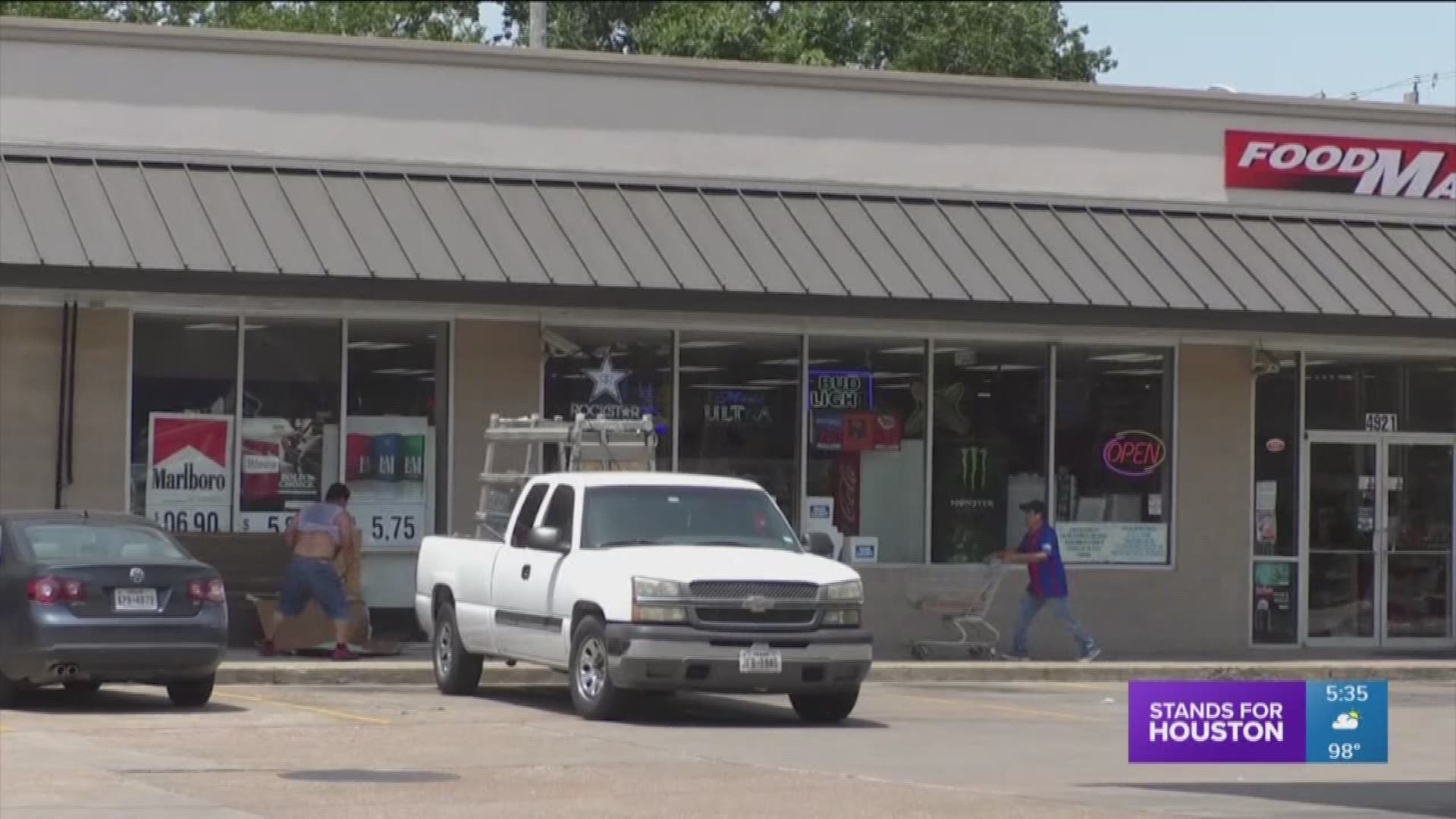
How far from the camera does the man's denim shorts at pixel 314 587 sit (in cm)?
2225

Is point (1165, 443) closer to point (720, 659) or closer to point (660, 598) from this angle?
point (720, 659)

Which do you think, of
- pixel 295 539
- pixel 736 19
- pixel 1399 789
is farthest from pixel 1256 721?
pixel 736 19

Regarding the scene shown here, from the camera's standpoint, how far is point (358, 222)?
76.9 feet

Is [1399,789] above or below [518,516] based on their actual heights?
below

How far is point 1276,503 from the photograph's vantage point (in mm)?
26797

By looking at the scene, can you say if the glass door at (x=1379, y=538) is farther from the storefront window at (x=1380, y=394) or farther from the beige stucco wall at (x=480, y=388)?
the beige stucco wall at (x=480, y=388)

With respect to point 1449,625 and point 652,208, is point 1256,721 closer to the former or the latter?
point 652,208

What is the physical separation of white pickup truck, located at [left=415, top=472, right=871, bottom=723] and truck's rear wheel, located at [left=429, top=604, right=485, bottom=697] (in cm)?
4

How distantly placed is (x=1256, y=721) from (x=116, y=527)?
452 inches

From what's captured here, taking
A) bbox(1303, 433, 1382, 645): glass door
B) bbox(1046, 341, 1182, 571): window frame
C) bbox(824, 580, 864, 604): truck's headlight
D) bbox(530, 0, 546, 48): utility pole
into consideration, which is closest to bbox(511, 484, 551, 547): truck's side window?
bbox(824, 580, 864, 604): truck's headlight

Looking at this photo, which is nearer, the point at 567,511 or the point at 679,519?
the point at 679,519

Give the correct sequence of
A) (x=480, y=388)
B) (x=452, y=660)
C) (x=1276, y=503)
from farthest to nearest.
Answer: (x=1276, y=503) < (x=480, y=388) < (x=452, y=660)

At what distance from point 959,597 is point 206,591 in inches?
340
